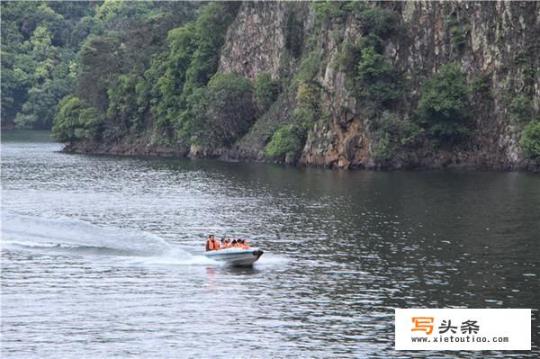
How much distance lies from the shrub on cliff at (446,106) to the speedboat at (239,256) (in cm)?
8424

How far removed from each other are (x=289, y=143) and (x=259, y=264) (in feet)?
301

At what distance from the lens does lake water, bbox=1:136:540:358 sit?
67.6m

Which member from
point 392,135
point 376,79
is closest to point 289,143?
point 376,79

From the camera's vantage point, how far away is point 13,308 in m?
73.8

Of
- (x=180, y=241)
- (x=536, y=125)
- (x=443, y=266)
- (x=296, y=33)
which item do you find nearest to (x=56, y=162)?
(x=296, y=33)

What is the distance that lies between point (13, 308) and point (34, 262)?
1752cm

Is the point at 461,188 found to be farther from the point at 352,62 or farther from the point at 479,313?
the point at 479,313

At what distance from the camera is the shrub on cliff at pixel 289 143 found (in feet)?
592

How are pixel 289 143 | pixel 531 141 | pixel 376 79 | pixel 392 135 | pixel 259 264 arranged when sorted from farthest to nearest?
pixel 289 143
pixel 376 79
pixel 392 135
pixel 531 141
pixel 259 264

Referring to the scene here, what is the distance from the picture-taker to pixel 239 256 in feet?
293

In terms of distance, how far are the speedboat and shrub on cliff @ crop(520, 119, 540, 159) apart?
78.0 metres

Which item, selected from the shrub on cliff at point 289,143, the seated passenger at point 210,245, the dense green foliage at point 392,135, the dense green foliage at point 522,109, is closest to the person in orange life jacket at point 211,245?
the seated passenger at point 210,245

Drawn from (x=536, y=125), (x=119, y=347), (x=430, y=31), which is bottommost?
(x=119, y=347)

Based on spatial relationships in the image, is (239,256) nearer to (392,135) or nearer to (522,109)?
(392,135)
